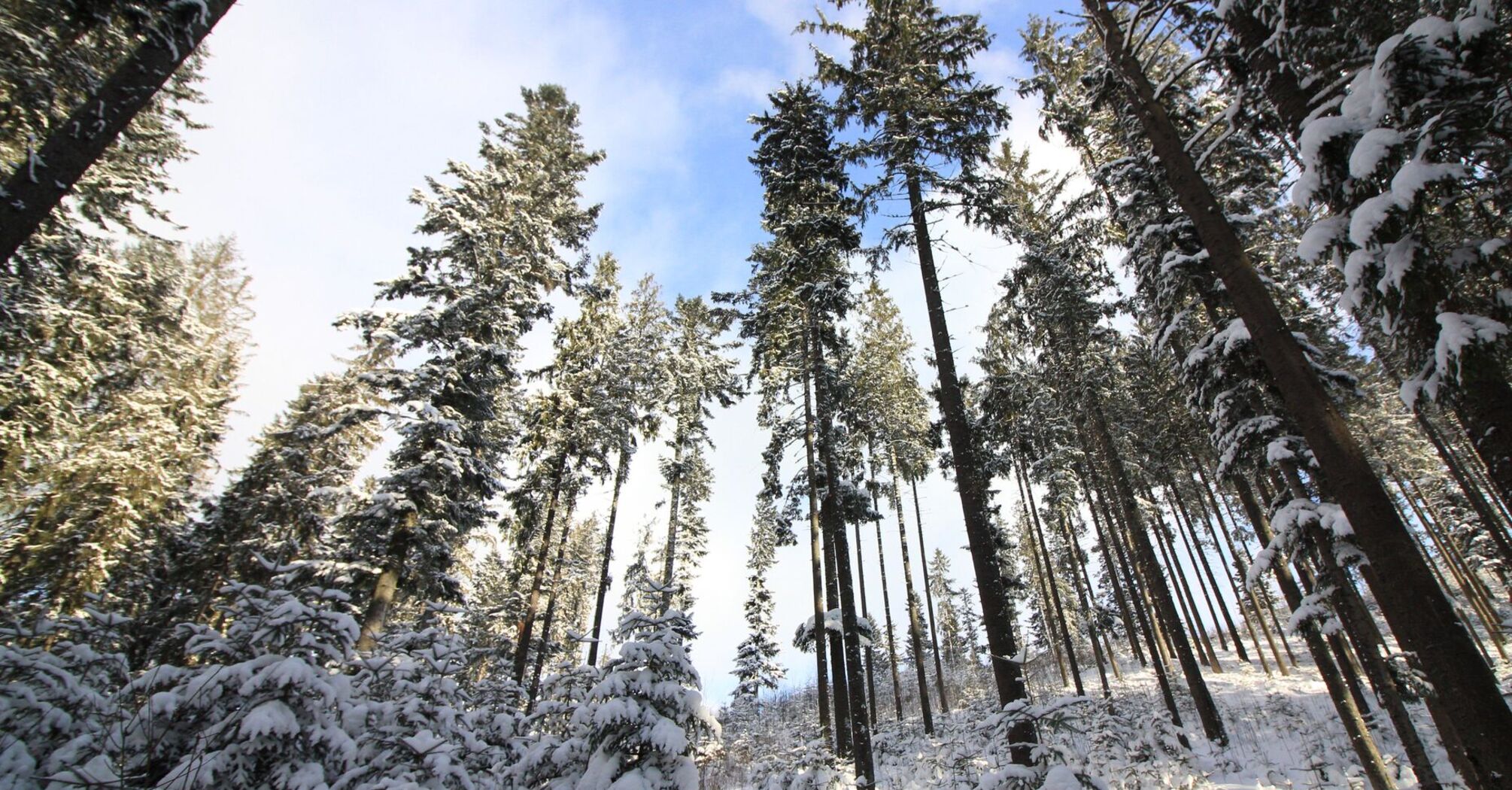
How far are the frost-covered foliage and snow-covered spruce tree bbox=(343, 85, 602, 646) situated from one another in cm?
1634

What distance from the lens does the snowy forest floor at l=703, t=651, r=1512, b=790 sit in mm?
7312

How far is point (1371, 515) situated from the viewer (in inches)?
201

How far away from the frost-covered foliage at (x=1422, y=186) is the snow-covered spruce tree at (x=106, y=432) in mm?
23960

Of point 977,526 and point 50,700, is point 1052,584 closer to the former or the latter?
point 977,526

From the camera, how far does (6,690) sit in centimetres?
375

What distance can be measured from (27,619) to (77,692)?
1.49 metres

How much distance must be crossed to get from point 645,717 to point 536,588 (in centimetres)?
1504

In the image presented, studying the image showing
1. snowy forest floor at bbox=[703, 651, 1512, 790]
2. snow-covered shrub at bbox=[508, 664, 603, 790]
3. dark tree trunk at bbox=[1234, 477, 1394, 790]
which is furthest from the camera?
dark tree trunk at bbox=[1234, 477, 1394, 790]

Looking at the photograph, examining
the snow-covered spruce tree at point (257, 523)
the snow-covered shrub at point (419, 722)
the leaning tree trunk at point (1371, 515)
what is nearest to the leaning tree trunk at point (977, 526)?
the leaning tree trunk at point (1371, 515)

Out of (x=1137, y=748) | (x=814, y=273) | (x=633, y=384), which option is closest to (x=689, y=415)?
(x=633, y=384)

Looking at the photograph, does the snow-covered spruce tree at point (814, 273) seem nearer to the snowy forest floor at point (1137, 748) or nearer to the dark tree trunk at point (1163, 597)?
the snowy forest floor at point (1137, 748)

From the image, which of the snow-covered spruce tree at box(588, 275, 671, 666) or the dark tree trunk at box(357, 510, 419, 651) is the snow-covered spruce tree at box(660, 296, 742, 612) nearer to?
the snow-covered spruce tree at box(588, 275, 671, 666)

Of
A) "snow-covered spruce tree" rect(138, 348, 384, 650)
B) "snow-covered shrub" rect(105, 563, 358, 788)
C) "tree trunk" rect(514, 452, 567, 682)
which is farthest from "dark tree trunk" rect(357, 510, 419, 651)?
"snow-covered shrub" rect(105, 563, 358, 788)

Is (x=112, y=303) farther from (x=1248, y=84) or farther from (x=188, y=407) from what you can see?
(x=1248, y=84)
